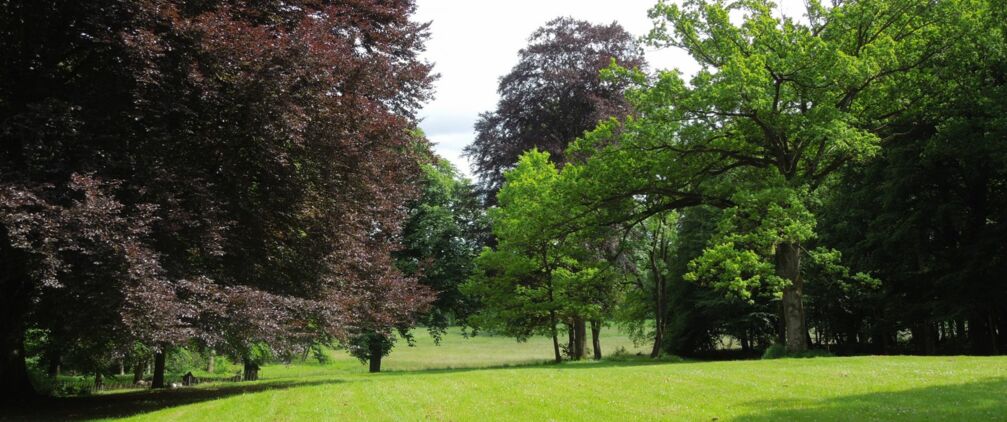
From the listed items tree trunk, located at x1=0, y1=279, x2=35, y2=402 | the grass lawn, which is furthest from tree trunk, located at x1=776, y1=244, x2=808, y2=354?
tree trunk, located at x1=0, y1=279, x2=35, y2=402

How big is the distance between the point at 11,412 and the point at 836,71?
70.3 feet

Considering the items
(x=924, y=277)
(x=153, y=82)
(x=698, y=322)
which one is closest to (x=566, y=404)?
(x=153, y=82)

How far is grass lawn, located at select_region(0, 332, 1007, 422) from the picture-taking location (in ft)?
34.3

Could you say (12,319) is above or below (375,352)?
above

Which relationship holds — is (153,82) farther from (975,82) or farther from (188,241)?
(975,82)

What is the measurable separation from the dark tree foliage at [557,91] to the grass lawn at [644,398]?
1799cm

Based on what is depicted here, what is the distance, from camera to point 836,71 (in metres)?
18.2

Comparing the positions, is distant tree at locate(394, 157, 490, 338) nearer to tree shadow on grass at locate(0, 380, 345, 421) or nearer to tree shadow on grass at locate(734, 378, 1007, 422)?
tree shadow on grass at locate(0, 380, 345, 421)

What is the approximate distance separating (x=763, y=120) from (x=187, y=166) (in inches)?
620

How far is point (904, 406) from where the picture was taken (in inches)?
407

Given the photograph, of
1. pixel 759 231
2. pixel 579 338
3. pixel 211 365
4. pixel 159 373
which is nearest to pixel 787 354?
pixel 759 231

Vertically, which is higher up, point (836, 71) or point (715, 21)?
point (715, 21)

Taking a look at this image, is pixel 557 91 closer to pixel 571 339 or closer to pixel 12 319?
pixel 571 339

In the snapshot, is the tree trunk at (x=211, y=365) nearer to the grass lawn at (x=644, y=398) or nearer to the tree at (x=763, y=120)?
the grass lawn at (x=644, y=398)
